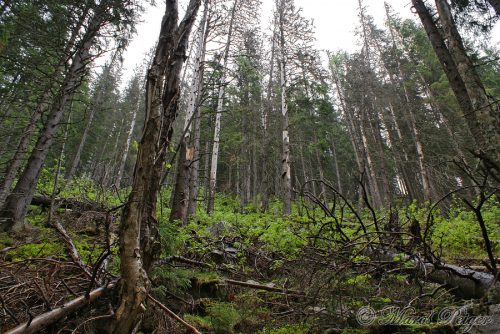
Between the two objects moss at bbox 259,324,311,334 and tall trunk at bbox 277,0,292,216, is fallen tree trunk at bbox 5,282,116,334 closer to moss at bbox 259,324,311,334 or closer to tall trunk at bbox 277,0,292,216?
moss at bbox 259,324,311,334

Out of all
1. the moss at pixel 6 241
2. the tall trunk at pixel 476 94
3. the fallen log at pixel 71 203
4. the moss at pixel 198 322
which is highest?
the tall trunk at pixel 476 94

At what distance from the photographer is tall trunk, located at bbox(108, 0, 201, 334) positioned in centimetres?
202

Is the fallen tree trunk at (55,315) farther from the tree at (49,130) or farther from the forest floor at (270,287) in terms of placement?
the tree at (49,130)

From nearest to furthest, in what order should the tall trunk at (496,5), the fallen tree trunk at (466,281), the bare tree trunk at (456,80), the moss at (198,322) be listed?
the fallen tree trunk at (466,281), the moss at (198,322), the bare tree trunk at (456,80), the tall trunk at (496,5)

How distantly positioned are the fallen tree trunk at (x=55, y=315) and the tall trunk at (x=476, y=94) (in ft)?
21.4

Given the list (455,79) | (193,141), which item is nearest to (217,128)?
(193,141)

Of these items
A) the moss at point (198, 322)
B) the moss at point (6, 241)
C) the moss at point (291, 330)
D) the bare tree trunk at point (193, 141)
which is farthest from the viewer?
the bare tree trunk at point (193, 141)

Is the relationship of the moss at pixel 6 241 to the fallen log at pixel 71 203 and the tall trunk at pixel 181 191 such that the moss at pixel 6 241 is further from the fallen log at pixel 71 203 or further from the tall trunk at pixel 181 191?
the tall trunk at pixel 181 191

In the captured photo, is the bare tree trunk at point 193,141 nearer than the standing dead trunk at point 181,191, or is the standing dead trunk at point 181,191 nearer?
the standing dead trunk at point 181,191

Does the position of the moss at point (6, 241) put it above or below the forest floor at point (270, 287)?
above

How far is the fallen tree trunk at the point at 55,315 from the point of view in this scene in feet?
5.73

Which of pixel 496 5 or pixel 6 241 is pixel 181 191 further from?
pixel 496 5

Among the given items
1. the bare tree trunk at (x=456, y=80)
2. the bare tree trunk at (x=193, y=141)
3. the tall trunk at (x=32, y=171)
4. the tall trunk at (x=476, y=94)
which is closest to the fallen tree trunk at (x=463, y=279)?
the tall trunk at (x=476, y=94)

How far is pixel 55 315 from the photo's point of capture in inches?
78.0
